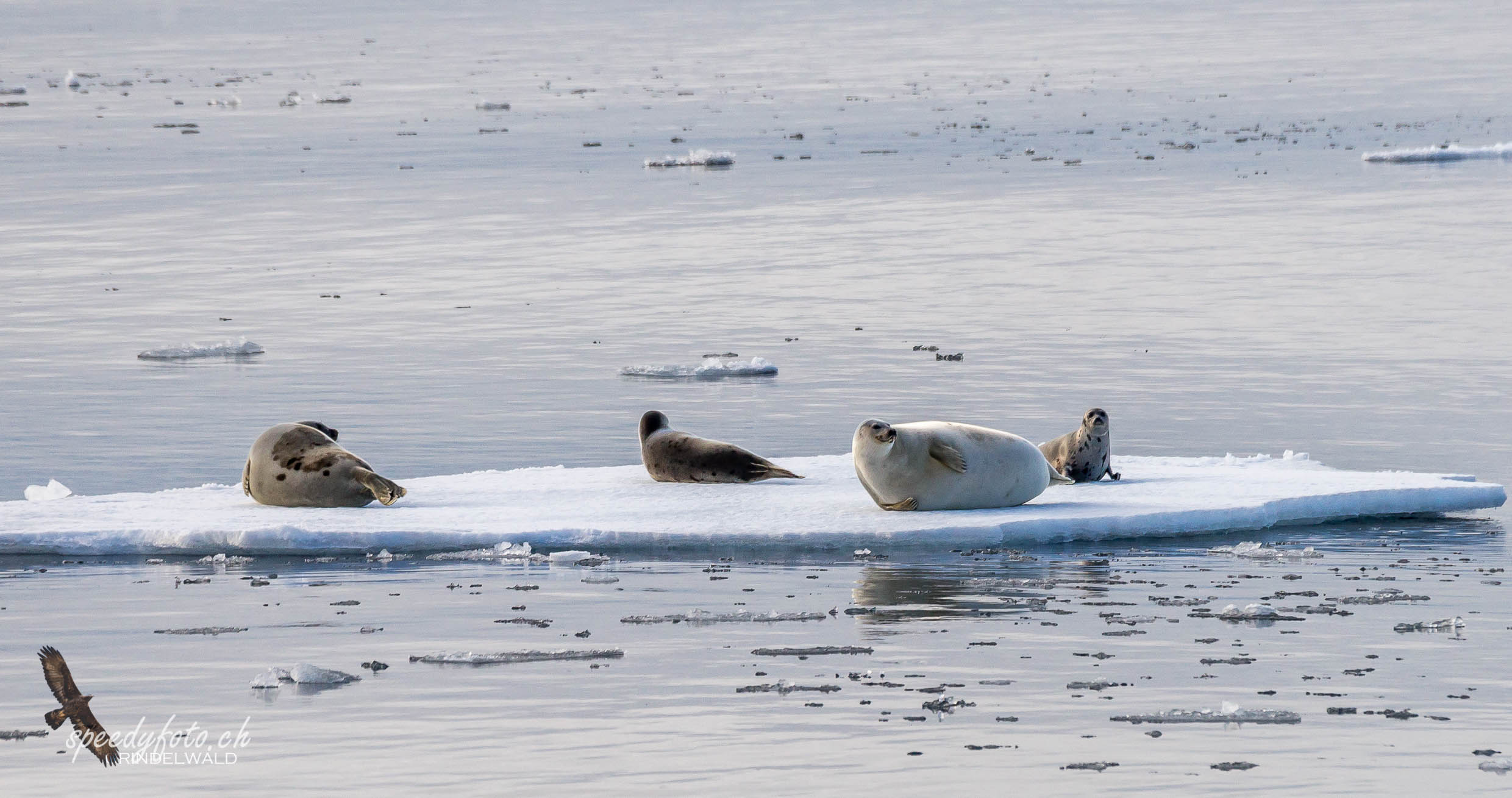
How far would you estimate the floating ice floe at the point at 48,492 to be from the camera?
47.0ft

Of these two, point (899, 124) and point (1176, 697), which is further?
point (899, 124)

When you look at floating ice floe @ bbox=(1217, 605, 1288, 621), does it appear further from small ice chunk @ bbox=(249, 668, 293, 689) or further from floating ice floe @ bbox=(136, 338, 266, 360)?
floating ice floe @ bbox=(136, 338, 266, 360)

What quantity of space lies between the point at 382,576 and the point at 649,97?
52458mm

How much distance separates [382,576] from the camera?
11641mm

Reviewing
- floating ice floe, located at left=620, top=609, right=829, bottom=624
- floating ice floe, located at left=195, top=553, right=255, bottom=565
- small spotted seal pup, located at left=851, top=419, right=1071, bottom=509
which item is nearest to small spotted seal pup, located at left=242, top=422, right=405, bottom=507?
floating ice floe, located at left=195, top=553, right=255, bottom=565

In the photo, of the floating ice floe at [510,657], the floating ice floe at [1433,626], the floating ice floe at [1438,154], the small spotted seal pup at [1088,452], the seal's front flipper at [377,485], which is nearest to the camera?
the floating ice floe at [510,657]

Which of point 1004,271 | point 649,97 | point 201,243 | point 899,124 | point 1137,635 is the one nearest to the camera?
point 1137,635

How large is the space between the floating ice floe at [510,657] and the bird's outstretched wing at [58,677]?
4.41 ft

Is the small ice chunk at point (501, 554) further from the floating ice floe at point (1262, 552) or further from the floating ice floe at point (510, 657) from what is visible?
the floating ice floe at point (1262, 552)

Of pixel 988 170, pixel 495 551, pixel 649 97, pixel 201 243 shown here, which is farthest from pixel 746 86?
pixel 495 551

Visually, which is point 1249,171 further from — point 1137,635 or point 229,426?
point 1137,635

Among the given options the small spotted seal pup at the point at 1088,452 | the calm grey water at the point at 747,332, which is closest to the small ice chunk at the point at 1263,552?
the calm grey water at the point at 747,332

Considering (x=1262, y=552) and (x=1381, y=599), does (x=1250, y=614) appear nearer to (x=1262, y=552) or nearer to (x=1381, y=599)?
(x=1381, y=599)

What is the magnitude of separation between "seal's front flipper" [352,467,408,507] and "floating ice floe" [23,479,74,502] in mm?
2000
